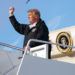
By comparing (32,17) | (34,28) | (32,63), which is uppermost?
(32,17)

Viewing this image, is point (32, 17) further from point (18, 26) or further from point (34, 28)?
point (18, 26)

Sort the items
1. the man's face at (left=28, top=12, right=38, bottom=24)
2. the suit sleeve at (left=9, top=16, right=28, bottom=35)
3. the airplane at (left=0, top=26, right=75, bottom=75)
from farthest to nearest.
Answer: the suit sleeve at (left=9, top=16, right=28, bottom=35), the man's face at (left=28, top=12, right=38, bottom=24), the airplane at (left=0, top=26, right=75, bottom=75)

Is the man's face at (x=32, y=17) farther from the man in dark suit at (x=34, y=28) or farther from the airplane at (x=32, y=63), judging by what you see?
the airplane at (x=32, y=63)

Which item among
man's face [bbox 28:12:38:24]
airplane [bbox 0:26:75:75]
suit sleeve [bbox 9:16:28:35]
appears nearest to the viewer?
airplane [bbox 0:26:75:75]

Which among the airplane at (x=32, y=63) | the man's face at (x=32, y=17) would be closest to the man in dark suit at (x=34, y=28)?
the man's face at (x=32, y=17)

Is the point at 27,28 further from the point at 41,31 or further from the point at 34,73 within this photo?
the point at 34,73

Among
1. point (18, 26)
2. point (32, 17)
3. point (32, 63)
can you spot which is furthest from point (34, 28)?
point (32, 63)

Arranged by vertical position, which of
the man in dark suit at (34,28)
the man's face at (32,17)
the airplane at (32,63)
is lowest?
the airplane at (32,63)

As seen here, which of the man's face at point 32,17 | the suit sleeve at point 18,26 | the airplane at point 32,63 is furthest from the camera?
the suit sleeve at point 18,26

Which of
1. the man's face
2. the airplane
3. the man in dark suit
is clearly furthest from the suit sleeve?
the airplane

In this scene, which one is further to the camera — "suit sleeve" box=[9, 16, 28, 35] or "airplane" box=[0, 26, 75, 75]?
"suit sleeve" box=[9, 16, 28, 35]

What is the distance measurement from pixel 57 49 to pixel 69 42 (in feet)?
0.89

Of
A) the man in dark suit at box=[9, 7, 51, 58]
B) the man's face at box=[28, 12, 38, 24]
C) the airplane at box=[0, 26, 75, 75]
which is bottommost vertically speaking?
the airplane at box=[0, 26, 75, 75]

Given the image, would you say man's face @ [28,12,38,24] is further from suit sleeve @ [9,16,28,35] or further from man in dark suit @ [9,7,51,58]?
suit sleeve @ [9,16,28,35]
